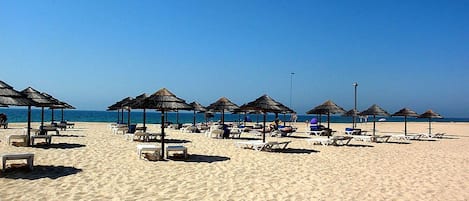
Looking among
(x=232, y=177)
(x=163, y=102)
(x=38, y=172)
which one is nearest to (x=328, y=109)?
(x=163, y=102)

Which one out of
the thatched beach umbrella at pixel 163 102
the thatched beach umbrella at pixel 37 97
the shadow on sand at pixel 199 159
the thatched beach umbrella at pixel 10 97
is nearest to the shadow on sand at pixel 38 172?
the thatched beach umbrella at pixel 10 97

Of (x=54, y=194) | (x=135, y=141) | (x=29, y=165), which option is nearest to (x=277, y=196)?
(x=54, y=194)

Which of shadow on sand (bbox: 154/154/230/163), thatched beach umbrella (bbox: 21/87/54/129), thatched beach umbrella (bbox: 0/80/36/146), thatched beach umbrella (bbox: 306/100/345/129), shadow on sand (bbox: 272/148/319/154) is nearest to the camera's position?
thatched beach umbrella (bbox: 0/80/36/146)

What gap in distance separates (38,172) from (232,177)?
4190 mm

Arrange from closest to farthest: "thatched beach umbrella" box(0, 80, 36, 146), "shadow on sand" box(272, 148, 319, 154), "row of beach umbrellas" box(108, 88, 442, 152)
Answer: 1. "thatched beach umbrella" box(0, 80, 36, 146)
2. "row of beach umbrellas" box(108, 88, 442, 152)
3. "shadow on sand" box(272, 148, 319, 154)

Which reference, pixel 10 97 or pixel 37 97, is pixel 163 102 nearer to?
pixel 10 97

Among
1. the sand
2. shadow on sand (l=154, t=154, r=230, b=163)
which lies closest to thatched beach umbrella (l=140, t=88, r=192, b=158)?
shadow on sand (l=154, t=154, r=230, b=163)

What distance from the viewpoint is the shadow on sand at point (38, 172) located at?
24.7 ft

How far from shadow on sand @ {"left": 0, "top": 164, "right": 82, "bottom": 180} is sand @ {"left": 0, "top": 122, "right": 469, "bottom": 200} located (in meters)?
0.02

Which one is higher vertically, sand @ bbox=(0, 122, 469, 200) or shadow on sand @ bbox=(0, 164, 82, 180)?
shadow on sand @ bbox=(0, 164, 82, 180)

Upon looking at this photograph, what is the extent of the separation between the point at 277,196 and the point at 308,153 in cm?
638

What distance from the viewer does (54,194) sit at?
629 cm

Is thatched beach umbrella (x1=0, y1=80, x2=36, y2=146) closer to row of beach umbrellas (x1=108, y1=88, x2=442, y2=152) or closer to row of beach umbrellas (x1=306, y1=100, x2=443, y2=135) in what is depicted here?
row of beach umbrellas (x1=108, y1=88, x2=442, y2=152)

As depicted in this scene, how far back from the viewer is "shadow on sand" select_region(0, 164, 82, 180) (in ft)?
24.7
